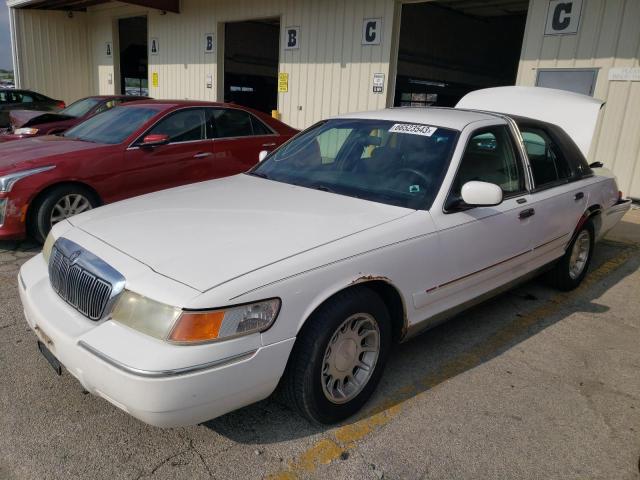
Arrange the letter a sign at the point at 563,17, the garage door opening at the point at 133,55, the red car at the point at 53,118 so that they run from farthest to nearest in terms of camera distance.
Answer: the garage door opening at the point at 133,55, the red car at the point at 53,118, the letter a sign at the point at 563,17

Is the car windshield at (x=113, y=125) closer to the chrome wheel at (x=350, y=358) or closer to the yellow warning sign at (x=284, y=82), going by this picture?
the chrome wheel at (x=350, y=358)

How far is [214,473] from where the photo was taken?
7.95 feet

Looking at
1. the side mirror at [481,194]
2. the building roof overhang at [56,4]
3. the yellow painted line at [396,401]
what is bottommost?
the yellow painted line at [396,401]

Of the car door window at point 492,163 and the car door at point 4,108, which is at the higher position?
the car door window at point 492,163

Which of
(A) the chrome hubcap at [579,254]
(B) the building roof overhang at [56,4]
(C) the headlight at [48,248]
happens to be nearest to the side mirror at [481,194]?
(A) the chrome hubcap at [579,254]

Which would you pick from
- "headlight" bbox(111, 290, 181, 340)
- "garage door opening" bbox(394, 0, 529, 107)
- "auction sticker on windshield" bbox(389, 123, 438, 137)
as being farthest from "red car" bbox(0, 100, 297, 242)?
"garage door opening" bbox(394, 0, 529, 107)

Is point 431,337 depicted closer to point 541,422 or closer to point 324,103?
point 541,422

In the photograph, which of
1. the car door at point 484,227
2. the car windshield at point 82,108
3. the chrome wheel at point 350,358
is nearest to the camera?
the chrome wheel at point 350,358

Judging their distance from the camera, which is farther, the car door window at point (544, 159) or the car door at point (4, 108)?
the car door at point (4, 108)

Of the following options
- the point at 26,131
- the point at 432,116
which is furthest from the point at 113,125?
the point at 432,116

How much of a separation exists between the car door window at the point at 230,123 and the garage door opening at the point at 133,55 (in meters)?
15.1

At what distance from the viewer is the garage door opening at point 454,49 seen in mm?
16547

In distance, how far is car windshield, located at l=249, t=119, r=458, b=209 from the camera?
3264 millimetres

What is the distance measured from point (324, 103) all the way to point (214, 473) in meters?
9.67
